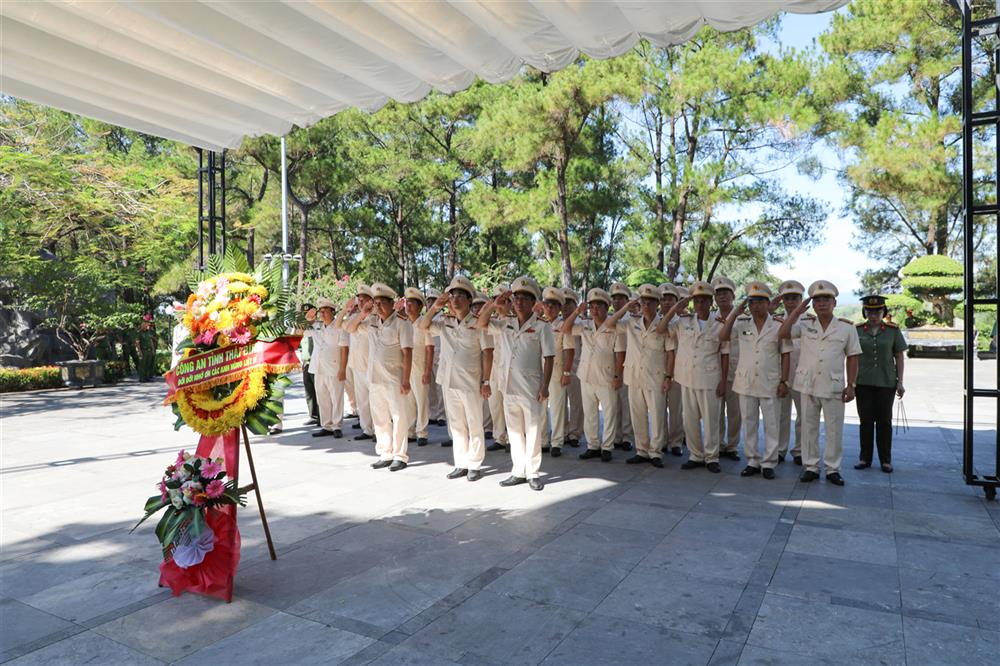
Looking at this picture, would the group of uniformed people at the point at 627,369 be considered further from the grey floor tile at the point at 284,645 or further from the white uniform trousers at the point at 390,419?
the grey floor tile at the point at 284,645

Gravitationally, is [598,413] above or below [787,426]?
above

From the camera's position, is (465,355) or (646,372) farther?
(646,372)

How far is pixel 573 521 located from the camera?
4762 mm

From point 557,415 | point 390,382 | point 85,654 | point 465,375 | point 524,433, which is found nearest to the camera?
point 85,654

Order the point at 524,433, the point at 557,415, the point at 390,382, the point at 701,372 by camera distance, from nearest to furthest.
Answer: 1. the point at 524,433
2. the point at 701,372
3. the point at 390,382
4. the point at 557,415

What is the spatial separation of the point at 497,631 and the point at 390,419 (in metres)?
3.90

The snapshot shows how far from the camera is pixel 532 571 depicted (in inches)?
150

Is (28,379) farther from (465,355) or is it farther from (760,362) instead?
(760,362)

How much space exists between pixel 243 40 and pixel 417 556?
11.4 feet

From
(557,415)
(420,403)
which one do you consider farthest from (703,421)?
(420,403)

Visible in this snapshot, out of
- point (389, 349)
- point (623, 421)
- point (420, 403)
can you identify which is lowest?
point (623, 421)

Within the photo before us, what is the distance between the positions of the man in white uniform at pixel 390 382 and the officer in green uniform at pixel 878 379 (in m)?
4.30

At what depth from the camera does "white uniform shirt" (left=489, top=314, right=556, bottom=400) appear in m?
5.89

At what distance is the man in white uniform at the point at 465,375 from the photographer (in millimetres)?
6176
